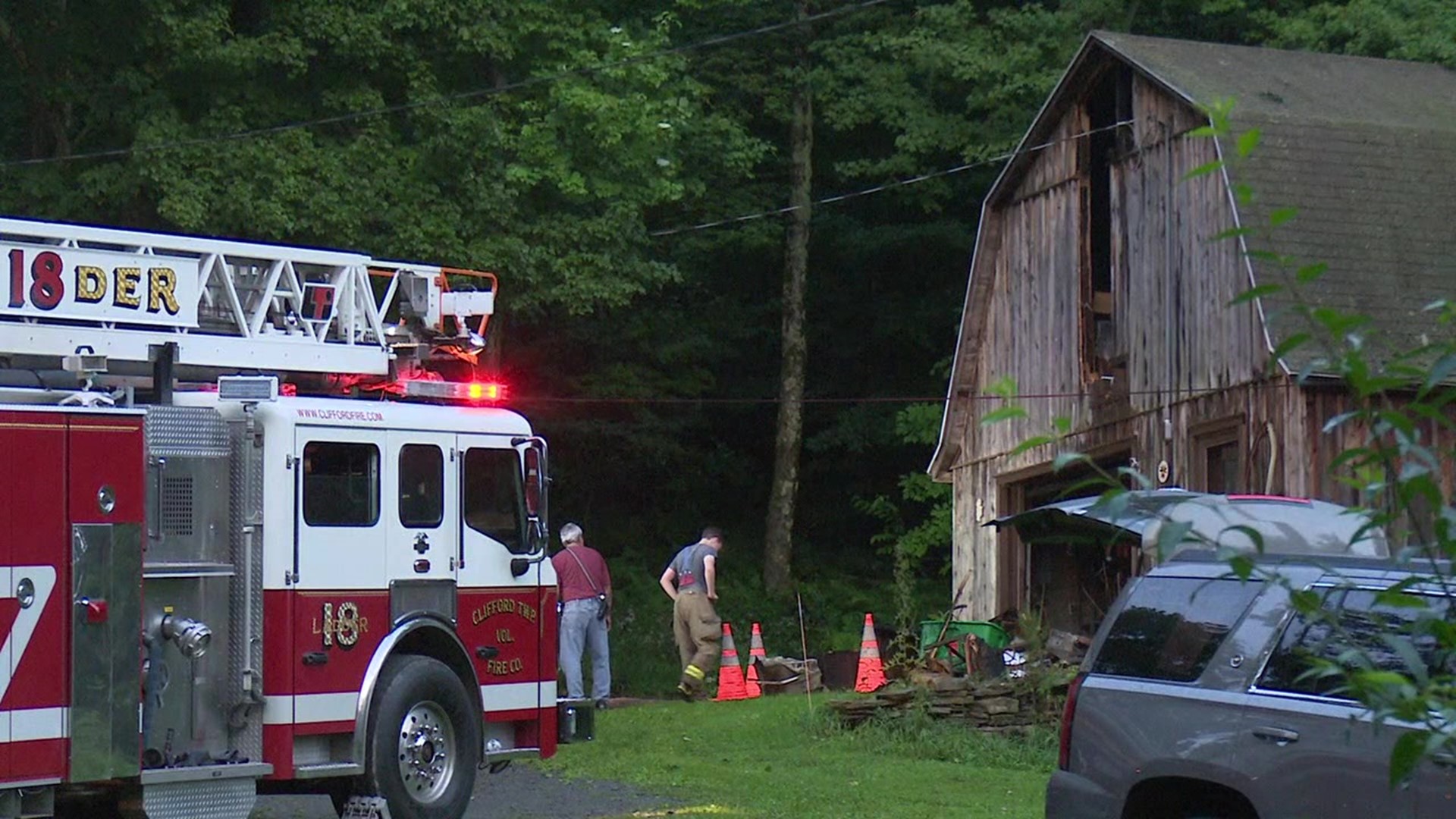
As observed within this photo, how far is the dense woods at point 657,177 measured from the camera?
27141 mm

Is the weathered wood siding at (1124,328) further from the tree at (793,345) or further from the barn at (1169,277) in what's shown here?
the tree at (793,345)

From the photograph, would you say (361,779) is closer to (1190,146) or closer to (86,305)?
(86,305)

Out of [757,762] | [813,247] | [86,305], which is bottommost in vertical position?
[757,762]

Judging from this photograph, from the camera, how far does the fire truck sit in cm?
1054

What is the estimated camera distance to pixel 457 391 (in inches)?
542

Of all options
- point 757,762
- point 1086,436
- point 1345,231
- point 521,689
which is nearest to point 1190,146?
point 1345,231

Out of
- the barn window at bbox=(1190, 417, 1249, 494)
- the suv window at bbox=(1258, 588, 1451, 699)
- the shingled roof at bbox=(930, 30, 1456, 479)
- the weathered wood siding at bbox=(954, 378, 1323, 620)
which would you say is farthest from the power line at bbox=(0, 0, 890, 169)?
the suv window at bbox=(1258, 588, 1451, 699)

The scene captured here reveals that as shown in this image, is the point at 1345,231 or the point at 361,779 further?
the point at 1345,231

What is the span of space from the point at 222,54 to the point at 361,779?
16530 mm

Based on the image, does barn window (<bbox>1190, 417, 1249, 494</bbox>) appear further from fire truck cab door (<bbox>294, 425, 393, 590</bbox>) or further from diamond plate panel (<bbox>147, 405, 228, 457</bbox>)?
diamond plate panel (<bbox>147, 405, 228, 457</bbox>)

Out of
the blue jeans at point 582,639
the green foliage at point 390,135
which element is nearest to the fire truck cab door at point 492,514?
the blue jeans at point 582,639

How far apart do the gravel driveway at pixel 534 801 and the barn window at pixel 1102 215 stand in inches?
389

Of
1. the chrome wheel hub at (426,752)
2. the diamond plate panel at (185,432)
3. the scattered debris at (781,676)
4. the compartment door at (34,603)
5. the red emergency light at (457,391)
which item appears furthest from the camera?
the scattered debris at (781,676)

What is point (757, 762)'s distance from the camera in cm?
1670
